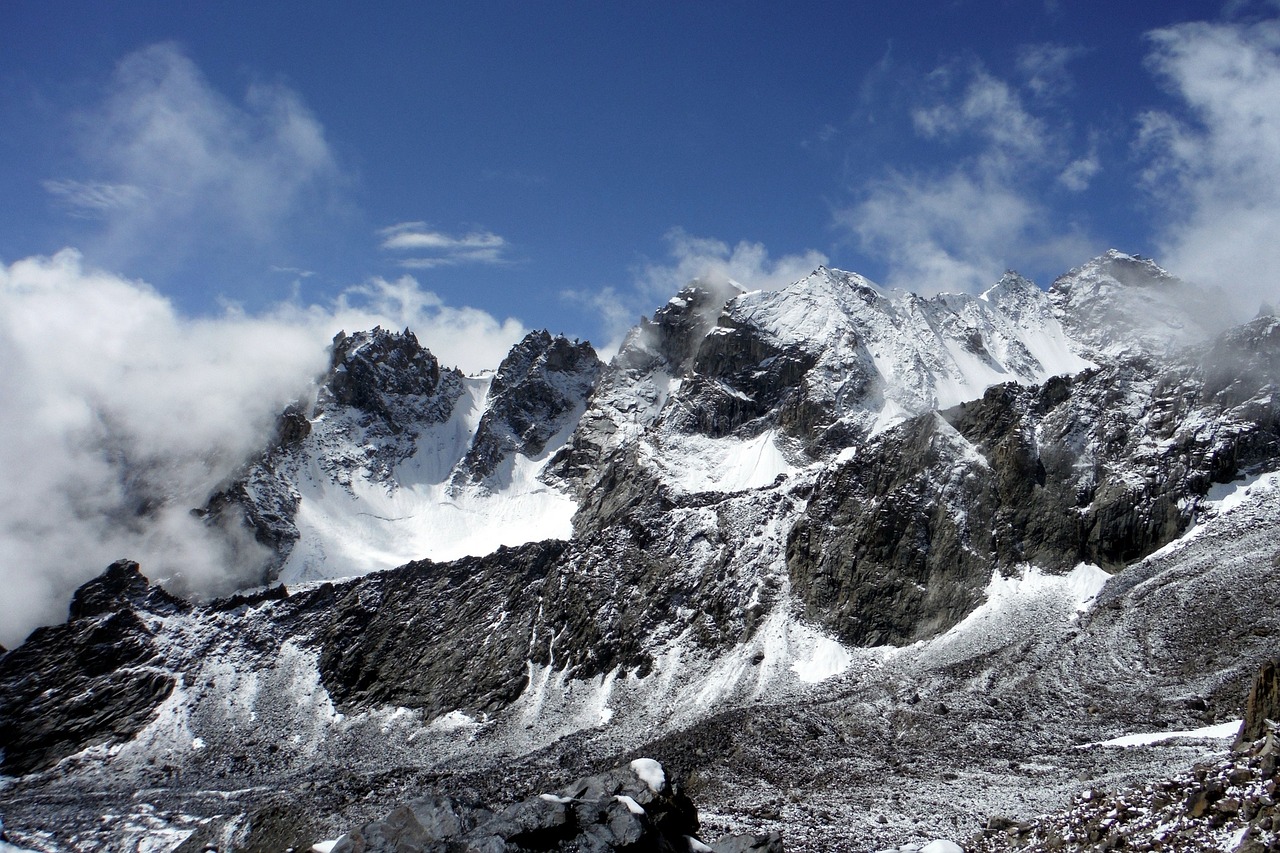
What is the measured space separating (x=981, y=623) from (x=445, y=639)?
234 ft

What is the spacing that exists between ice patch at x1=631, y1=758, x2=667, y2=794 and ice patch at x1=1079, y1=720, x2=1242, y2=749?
30.5m

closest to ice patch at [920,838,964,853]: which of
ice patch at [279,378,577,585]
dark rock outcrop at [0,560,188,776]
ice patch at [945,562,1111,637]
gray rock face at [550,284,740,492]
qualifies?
ice patch at [945,562,1111,637]

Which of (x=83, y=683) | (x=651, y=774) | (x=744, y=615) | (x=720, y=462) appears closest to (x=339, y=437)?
(x=83, y=683)

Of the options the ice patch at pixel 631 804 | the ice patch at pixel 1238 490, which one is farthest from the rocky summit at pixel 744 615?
the ice patch at pixel 1238 490

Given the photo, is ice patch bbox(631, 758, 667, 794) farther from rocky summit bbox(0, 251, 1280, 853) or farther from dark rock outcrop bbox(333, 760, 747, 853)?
dark rock outcrop bbox(333, 760, 747, 853)

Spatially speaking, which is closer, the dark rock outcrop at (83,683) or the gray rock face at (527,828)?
the gray rock face at (527,828)

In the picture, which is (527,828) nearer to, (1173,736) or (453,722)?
(1173,736)

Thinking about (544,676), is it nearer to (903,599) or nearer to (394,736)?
(394,736)

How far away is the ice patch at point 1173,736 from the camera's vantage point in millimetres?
40141

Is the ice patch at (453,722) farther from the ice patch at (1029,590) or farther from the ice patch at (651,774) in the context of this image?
the ice patch at (651,774)

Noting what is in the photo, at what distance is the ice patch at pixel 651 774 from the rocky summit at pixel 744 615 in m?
0.12

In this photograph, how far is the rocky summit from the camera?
39719mm

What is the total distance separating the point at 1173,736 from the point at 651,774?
32.7m

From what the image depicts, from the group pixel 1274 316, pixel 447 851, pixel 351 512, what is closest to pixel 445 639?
pixel 351 512
